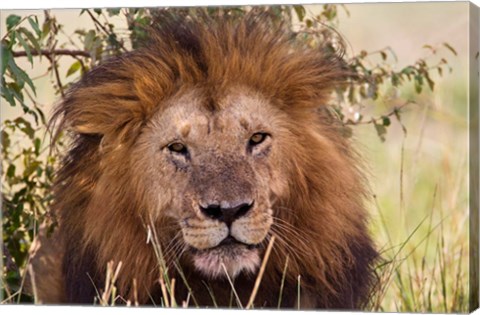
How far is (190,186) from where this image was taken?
18.2ft

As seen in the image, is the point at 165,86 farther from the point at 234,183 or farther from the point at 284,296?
the point at 284,296

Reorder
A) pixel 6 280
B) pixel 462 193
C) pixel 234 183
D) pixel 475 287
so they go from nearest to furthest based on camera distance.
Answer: pixel 234 183, pixel 475 287, pixel 6 280, pixel 462 193

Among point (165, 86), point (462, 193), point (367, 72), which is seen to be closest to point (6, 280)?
point (165, 86)

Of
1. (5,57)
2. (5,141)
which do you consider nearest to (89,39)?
(5,57)

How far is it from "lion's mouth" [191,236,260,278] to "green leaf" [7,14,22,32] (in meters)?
1.21

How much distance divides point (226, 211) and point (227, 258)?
0.61ft

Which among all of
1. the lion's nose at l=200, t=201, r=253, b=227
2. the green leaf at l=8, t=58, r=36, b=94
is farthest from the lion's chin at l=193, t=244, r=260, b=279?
the green leaf at l=8, t=58, r=36, b=94

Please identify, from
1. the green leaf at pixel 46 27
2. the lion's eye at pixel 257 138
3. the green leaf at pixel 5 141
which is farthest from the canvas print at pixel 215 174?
the green leaf at pixel 5 141

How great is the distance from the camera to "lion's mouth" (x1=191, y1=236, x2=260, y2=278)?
17.9 ft

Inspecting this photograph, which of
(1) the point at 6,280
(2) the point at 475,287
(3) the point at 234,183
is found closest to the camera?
(3) the point at 234,183

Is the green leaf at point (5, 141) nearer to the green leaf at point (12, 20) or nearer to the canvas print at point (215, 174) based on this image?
the canvas print at point (215, 174)

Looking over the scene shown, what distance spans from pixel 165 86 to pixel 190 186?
432 mm

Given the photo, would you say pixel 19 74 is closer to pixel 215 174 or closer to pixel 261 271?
pixel 215 174

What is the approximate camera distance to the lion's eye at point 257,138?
5668 mm
